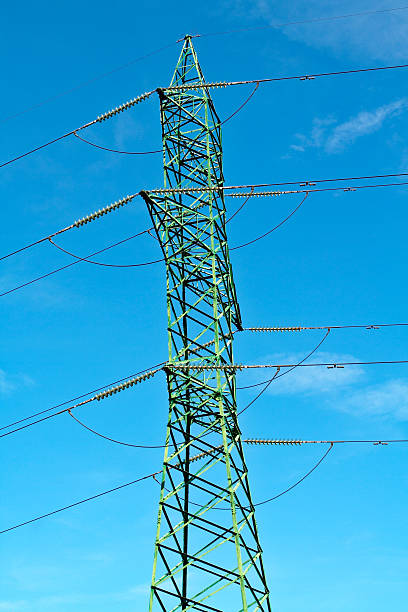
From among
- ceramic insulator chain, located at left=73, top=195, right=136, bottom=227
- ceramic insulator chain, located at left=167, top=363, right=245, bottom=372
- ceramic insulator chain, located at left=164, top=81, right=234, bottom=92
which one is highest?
ceramic insulator chain, located at left=164, top=81, right=234, bottom=92

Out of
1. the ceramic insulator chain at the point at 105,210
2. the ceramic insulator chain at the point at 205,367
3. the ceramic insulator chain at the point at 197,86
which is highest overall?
the ceramic insulator chain at the point at 197,86

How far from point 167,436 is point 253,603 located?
509 centimetres

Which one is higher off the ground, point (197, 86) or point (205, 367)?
point (197, 86)

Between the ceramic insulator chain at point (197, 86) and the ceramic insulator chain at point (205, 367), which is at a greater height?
the ceramic insulator chain at point (197, 86)

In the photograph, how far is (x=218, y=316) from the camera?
2352cm

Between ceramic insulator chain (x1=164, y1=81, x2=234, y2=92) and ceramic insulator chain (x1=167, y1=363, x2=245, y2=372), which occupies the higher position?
ceramic insulator chain (x1=164, y1=81, x2=234, y2=92)

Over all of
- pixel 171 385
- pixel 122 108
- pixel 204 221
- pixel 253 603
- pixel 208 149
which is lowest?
pixel 253 603

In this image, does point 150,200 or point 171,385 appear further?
point 150,200

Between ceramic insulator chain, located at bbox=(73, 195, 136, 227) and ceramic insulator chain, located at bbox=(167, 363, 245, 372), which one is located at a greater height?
ceramic insulator chain, located at bbox=(73, 195, 136, 227)

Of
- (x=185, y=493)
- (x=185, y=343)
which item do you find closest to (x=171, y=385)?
(x=185, y=343)

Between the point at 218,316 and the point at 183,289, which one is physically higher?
the point at 183,289

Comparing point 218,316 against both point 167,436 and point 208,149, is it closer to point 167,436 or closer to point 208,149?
point 167,436

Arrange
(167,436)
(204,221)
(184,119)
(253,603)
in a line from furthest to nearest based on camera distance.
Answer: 1. (184,119)
2. (204,221)
3. (167,436)
4. (253,603)

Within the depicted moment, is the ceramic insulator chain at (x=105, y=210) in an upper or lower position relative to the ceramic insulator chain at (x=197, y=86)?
lower
